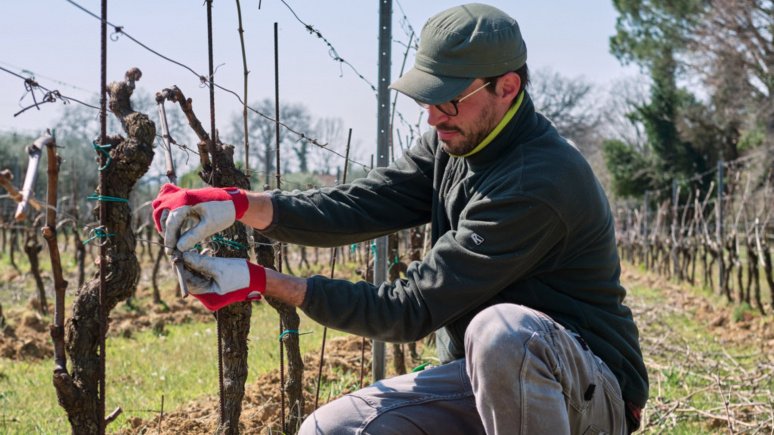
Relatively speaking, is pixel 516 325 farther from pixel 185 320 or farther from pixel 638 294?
pixel 638 294

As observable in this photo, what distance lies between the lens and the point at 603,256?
2580 millimetres

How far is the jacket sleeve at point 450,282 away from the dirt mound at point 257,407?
1113 millimetres

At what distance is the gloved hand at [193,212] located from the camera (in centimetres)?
229

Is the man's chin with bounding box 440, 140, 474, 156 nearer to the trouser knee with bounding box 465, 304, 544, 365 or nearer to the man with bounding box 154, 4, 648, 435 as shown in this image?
the man with bounding box 154, 4, 648, 435

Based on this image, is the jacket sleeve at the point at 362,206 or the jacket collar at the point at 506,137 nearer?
the jacket collar at the point at 506,137

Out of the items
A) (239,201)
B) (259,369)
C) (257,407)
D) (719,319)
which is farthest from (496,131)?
(719,319)

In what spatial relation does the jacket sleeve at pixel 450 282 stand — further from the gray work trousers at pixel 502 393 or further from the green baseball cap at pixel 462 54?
the green baseball cap at pixel 462 54

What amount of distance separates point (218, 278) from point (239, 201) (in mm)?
373

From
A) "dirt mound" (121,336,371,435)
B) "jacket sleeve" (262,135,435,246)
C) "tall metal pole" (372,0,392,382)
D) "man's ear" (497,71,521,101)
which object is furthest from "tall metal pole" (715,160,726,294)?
"man's ear" (497,71,521,101)

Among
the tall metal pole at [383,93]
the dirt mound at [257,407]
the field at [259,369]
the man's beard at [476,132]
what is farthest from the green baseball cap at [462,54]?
the dirt mound at [257,407]

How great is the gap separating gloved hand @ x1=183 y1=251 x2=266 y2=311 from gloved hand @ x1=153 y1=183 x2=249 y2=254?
2.4 inches

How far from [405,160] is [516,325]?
3.12 feet

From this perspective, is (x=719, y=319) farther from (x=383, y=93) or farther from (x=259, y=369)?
(x=383, y=93)

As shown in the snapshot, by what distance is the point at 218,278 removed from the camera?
224 centimetres
